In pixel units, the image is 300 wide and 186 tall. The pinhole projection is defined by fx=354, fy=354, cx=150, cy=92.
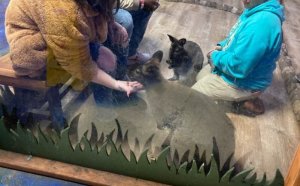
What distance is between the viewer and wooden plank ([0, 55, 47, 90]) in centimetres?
98

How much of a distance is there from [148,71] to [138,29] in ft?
0.38

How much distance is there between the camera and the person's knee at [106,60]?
0.91 m

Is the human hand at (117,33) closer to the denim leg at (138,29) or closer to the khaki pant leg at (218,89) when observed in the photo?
the denim leg at (138,29)

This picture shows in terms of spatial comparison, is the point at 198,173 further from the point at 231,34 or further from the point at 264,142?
the point at 231,34

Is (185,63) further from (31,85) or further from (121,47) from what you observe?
(31,85)

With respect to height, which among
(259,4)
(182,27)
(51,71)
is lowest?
(51,71)

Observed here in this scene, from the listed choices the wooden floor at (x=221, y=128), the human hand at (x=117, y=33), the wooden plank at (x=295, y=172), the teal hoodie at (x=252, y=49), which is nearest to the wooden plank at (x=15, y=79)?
the wooden floor at (x=221, y=128)

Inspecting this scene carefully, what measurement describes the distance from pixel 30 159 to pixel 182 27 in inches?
26.4

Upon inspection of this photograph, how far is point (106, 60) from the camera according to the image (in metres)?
0.92

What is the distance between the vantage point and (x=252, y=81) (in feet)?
2.89

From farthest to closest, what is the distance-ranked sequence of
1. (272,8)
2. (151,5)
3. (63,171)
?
(63,171)
(151,5)
(272,8)

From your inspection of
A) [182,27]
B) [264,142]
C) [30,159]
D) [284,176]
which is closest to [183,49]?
[182,27]

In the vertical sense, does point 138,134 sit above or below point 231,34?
below

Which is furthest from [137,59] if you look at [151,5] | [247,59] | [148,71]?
[247,59]
